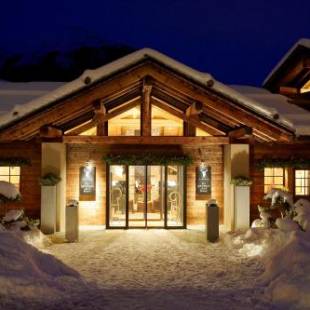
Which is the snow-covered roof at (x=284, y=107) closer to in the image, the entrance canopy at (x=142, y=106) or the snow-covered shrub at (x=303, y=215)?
the entrance canopy at (x=142, y=106)

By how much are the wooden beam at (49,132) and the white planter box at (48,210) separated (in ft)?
4.92

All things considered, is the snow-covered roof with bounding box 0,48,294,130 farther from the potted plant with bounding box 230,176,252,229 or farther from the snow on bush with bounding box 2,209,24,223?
the potted plant with bounding box 230,176,252,229

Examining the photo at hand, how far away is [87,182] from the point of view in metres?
13.3

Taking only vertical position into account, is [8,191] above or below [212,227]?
above

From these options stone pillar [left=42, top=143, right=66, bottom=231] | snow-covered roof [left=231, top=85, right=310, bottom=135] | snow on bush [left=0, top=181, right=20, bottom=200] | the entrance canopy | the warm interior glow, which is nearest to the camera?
→ snow on bush [left=0, top=181, right=20, bottom=200]

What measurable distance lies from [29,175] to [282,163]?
8.26 metres

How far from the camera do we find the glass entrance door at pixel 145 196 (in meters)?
13.1

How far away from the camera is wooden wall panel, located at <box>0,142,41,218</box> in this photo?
1330 centimetres

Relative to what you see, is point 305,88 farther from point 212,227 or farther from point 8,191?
point 8,191

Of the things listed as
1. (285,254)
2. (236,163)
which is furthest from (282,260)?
(236,163)

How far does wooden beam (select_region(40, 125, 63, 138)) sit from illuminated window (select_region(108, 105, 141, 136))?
1809 millimetres

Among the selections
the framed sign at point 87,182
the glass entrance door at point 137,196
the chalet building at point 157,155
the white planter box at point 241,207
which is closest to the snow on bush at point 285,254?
the white planter box at point 241,207

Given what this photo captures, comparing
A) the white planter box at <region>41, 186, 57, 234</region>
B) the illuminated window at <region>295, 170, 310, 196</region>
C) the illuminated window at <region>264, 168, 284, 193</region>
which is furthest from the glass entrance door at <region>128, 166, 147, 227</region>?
the illuminated window at <region>295, 170, 310, 196</region>

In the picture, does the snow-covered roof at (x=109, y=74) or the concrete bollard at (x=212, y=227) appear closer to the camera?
the snow-covered roof at (x=109, y=74)
